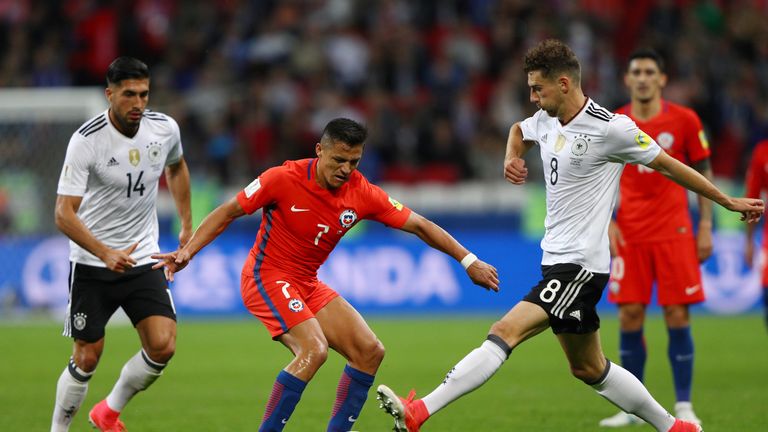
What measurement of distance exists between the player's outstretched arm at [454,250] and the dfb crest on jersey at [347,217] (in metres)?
0.30

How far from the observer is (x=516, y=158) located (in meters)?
6.81

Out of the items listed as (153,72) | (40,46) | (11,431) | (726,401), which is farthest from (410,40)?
(11,431)

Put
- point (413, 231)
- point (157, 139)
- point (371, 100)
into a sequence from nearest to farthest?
1. point (413, 231)
2. point (157, 139)
3. point (371, 100)

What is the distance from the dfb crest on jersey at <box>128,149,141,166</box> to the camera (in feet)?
24.5

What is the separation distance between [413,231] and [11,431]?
10.4 feet

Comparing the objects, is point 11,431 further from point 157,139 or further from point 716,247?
point 716,247

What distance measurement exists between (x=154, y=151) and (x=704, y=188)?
349cm

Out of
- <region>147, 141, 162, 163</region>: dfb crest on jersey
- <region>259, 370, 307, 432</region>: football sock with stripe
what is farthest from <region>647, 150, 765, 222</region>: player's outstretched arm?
<region>147, 141, 162, 163</region>: dfb crest on jersey

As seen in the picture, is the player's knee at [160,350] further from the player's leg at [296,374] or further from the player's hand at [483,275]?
the player's hand at [483,275]

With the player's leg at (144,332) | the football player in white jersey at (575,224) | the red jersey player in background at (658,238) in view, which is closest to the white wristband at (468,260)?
the football player in white jersey at (575,224)

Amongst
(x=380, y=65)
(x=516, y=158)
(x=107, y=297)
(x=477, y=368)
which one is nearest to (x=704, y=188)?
(x=516, y=158)

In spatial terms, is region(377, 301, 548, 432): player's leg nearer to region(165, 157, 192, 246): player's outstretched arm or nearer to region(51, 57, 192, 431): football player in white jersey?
region(51, 57, 192, 431): football player in white jersey

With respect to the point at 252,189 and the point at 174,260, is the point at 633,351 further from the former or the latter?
the point at 174,260

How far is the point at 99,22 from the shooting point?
64.1 feet
